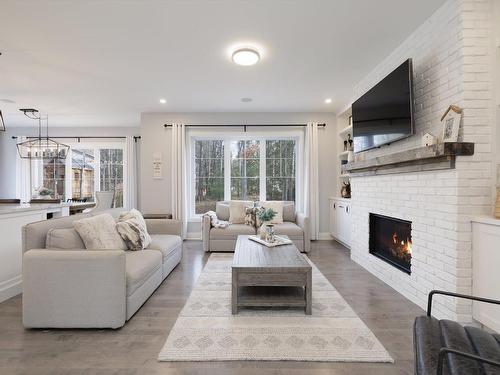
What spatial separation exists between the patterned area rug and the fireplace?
0.88m

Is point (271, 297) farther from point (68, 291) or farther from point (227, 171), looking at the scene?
point (227, 171)

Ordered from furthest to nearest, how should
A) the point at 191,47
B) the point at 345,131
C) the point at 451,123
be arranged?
the point at 345,131, the point at 191,47, the point at 451,123

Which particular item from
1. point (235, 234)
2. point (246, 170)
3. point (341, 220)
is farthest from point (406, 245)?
point (246, 170)

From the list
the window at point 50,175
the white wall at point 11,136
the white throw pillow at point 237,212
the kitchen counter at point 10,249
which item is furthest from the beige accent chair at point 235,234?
the window at point 50,175

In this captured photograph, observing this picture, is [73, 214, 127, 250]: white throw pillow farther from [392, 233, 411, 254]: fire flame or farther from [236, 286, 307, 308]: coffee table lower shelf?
[392, 233, 411, 254]: fire flame

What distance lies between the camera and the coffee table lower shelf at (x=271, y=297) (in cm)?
226

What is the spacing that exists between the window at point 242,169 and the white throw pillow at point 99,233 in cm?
286

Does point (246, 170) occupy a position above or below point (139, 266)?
above

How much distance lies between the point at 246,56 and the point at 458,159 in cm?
219

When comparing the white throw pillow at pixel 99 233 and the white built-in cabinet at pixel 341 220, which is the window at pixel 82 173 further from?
the white built-in cabinet at pixel 341 220

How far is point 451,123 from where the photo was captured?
6.76 feet

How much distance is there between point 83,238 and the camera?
2404 mm

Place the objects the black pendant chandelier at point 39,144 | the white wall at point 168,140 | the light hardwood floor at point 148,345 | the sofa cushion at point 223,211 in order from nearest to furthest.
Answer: the light hardwood floor at point 148,345
the black pendant chandelier at point 39,144
the sofa cushion at point 223,211
the white wall at point 168,140

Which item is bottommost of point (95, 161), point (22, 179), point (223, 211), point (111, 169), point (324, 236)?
point (324, 236)
